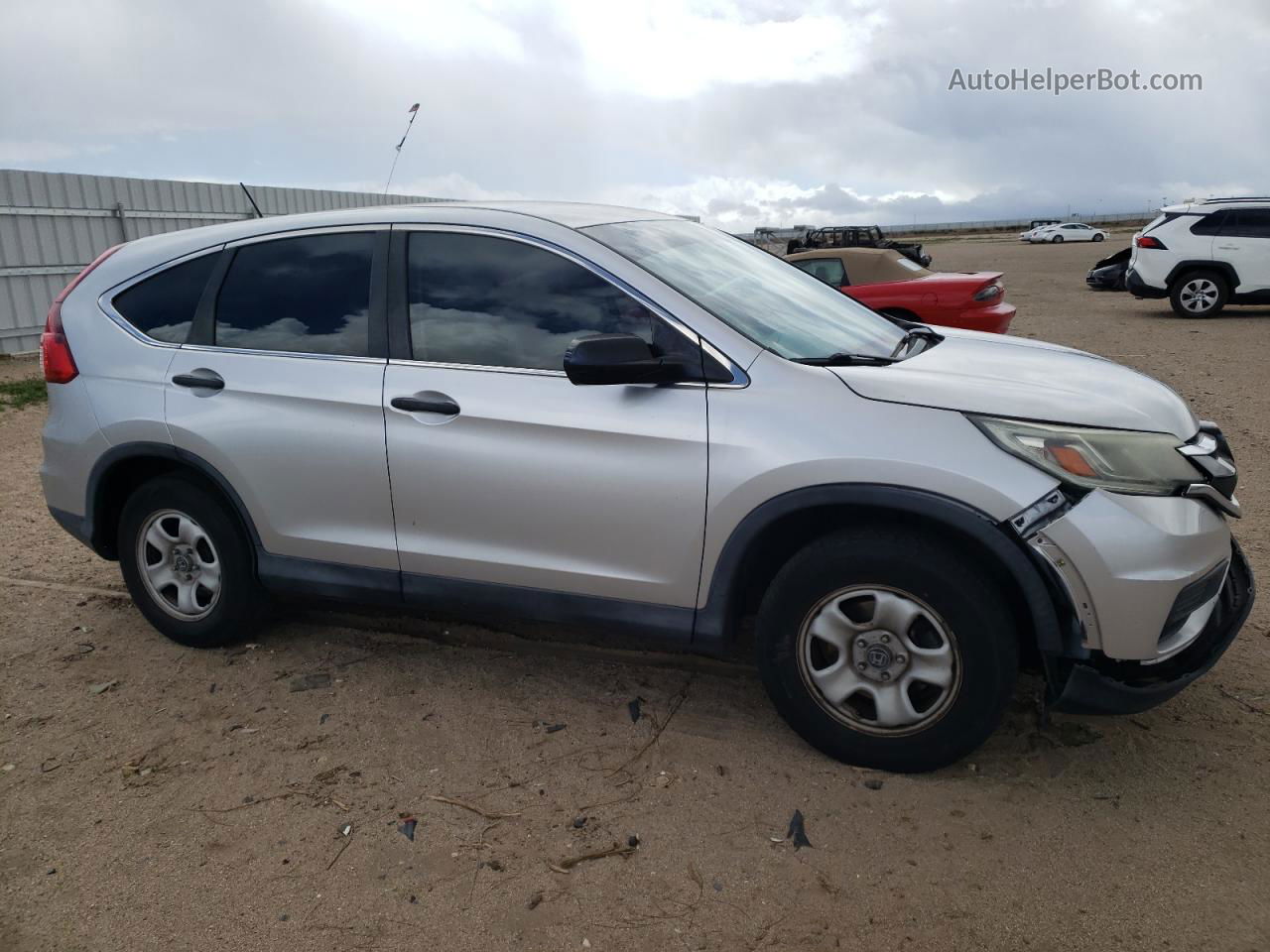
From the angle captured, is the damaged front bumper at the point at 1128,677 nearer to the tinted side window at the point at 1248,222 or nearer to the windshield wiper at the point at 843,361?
the windshield wiper at the point at 843,361

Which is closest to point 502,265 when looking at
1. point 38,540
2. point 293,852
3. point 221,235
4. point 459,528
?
point 459,528

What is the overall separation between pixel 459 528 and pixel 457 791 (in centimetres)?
91

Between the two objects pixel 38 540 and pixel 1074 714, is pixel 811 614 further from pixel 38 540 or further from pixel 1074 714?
pixel 38 540

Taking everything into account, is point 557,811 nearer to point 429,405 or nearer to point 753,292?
point 429,405

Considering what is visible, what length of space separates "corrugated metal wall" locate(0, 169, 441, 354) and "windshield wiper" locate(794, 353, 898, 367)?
14.2 meters

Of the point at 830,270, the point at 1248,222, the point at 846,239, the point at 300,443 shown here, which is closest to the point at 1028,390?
the point at 300,443

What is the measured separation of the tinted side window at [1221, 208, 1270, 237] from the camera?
15.0 meters

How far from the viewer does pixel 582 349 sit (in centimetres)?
319

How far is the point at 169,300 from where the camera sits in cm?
430

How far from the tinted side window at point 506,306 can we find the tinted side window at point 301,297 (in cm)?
24

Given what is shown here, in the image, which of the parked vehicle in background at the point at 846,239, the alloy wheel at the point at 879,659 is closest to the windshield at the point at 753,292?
the alloy wheel at the point at 879,659

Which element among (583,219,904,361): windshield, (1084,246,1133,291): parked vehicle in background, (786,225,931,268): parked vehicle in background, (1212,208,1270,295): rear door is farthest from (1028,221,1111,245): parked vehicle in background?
(583,219,904,361): windshield

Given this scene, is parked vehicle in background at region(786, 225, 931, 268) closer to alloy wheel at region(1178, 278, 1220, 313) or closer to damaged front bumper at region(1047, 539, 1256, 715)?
alloy wheel at region(1178, 278, 1220, 313)

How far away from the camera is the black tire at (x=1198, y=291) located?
51.9 ft
